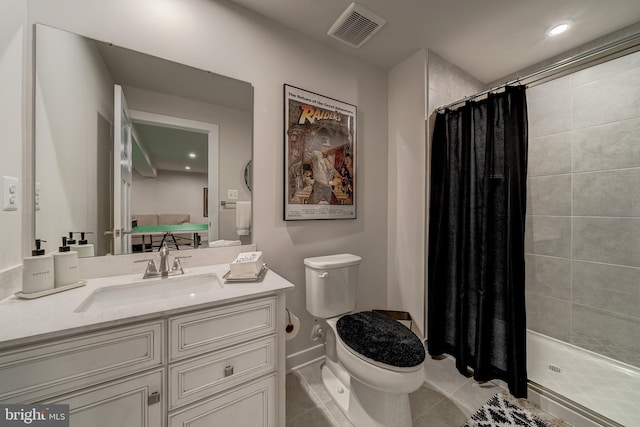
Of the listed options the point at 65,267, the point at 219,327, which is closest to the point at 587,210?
the point at 219,327

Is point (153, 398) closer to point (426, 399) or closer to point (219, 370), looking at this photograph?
point (219, 370)

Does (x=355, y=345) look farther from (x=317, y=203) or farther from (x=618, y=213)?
(x=618, y=213)

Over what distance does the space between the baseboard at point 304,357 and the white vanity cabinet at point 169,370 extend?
0.60m

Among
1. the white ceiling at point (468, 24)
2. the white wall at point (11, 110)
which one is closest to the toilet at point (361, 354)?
the white wall at point (11, 110)

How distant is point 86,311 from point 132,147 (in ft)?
2.58

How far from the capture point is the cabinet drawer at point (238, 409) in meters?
0.84

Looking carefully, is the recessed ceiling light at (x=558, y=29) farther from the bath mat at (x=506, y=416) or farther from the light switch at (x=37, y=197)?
the light switch at (x=37, y=197)

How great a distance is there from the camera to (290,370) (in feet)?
5.26

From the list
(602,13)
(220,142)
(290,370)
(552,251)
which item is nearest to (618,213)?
(552,251)

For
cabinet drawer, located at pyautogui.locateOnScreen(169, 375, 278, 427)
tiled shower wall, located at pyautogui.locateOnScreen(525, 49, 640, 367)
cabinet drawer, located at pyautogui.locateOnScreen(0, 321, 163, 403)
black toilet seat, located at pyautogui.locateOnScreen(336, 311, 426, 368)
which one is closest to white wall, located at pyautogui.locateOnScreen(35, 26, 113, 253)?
cabinet drawer, located at pyautogui.locateOnScreen(0, 321, 163, 403)

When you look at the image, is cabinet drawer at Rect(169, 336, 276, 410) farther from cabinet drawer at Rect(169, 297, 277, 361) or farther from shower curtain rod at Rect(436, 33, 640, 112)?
shower curtain rod at Rect(436, 33, 640, 112)

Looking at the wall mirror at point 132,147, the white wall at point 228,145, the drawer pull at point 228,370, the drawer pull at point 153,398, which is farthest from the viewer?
the white wall at point 228,145

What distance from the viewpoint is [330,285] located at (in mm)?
1483
